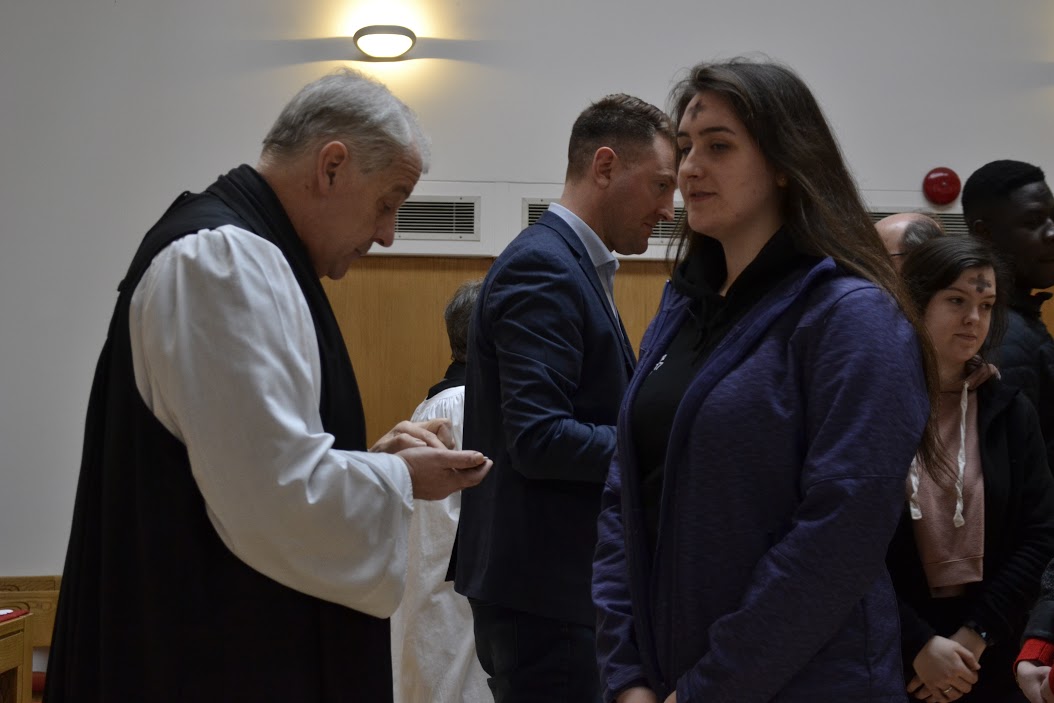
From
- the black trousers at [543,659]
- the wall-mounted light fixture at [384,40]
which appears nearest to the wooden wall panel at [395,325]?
the wall-mounted light fixture at [384,40]

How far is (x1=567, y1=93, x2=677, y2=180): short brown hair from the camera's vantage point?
8.02 feet

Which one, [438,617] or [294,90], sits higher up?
[294,90]

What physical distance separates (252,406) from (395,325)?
151 inches

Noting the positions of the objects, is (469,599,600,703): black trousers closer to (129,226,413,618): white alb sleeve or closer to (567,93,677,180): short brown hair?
(129,226,413,618): white alb sleeve

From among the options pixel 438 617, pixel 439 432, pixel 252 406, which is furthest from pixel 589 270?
pixel 438 617

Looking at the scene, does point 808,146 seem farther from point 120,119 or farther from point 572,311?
point 120,119

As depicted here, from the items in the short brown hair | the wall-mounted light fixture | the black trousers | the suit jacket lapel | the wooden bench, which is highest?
the wall-mounted light fixture

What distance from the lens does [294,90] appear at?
16.7 ft

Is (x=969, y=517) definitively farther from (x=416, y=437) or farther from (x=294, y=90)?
(x=294, y=90)

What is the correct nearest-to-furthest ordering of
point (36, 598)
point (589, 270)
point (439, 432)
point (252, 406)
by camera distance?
1. point (252, 406)
2. point (439, 432)
3. point (589, 270)
4. point (36, 598)

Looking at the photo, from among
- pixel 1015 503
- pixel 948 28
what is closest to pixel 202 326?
pixel 1015 503

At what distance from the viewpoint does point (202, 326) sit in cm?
131

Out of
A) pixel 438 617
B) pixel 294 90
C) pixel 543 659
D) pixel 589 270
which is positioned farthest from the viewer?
pixel 294 90

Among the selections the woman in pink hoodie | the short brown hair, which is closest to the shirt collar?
the short brown hair
